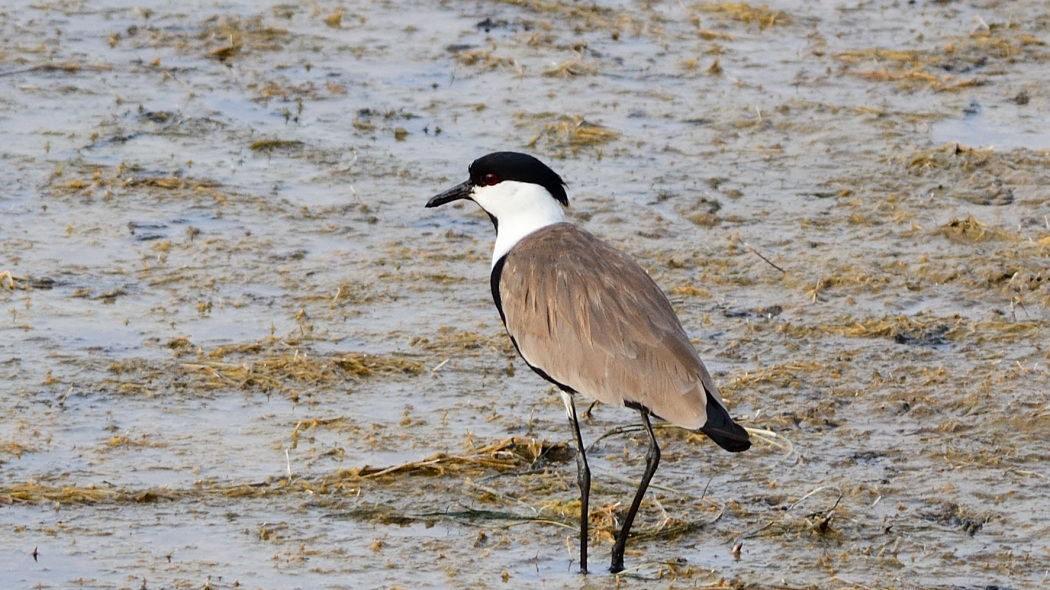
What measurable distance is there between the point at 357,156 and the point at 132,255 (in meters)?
1.79

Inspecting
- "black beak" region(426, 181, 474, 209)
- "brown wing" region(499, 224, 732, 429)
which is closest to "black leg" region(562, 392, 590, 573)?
"brown wing" region(499, 224, 732, 429)

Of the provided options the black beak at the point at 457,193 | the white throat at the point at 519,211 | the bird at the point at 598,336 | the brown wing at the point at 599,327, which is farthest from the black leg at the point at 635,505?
the black beak at the point at 457,193

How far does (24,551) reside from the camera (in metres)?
5.03

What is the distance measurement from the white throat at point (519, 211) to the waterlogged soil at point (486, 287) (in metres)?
0.77

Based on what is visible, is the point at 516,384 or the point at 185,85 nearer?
the point at 516,384

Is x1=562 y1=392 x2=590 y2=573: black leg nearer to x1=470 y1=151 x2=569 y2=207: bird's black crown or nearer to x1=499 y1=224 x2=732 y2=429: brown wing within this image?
x1=499 y1=224 x2=732 y2=429: brown wing

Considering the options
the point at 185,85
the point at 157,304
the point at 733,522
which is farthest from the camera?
the point at 185,85

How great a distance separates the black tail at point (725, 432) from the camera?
4.78 metres

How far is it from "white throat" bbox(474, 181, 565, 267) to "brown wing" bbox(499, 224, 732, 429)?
134mm

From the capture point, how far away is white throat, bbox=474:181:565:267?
5703 mm

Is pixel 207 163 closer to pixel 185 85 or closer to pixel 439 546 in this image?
pixel 185 85

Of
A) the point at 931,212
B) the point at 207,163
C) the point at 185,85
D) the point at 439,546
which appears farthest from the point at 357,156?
the point at 439,546

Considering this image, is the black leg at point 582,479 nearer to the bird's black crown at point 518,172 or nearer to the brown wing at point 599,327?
the brown wing at point 599,327

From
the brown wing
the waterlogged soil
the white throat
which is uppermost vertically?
the white throat
